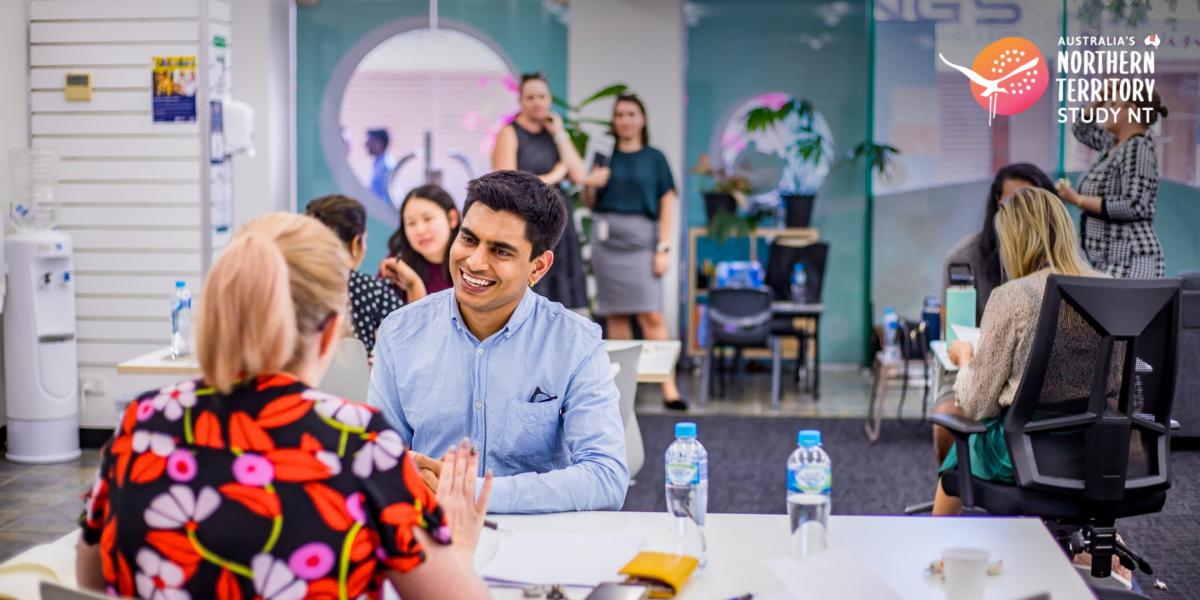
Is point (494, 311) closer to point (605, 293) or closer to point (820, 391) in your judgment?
point (605, 293)

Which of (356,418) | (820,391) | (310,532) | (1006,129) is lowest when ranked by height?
(820,391)

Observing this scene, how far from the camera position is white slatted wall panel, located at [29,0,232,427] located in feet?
20.9

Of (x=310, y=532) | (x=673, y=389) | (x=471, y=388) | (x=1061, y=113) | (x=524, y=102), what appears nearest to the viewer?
(x=310, y=532)

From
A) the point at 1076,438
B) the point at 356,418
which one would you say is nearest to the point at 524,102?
the point at 1076,438

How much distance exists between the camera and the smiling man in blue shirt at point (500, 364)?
2.77 m

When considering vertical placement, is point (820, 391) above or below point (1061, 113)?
below

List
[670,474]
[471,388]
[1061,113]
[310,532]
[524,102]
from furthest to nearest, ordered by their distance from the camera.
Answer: [524,102], [1061,113], [471,388], [670,474], [310,532]

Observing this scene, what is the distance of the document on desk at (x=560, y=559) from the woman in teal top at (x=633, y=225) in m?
5.49

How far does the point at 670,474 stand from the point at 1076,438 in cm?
181

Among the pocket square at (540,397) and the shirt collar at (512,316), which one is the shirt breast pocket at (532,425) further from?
the shirt collar at (512,316)

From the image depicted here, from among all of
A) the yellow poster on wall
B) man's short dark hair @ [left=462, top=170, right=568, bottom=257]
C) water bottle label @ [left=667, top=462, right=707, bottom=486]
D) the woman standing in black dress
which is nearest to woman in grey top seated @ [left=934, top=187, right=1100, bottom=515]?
man's short dark hair @ [left=462, top=170, right=568, bottom=257]

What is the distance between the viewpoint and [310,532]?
1.60 meters

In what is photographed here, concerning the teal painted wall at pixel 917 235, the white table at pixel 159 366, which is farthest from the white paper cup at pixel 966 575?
the teal painted wall at pixel 917 235

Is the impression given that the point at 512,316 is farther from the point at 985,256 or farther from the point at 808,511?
the point at 985,256
